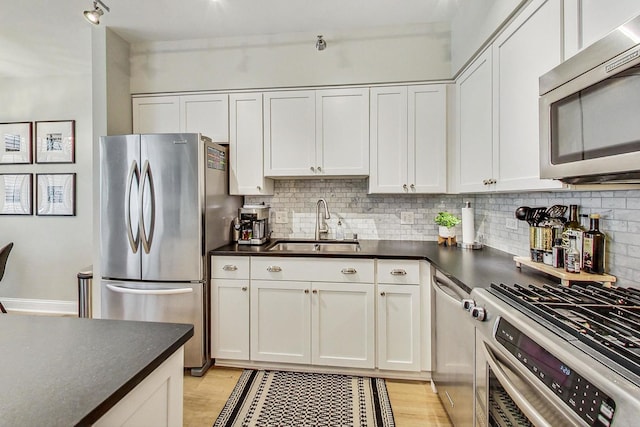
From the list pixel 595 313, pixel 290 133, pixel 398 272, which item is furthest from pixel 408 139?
pixel 595 313

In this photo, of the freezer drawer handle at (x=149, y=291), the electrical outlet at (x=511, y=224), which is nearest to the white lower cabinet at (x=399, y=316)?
the electrical outlet at (x=511, y=224)

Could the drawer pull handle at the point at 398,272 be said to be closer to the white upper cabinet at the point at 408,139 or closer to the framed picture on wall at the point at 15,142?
the white upper cabinet at the point at 408,139

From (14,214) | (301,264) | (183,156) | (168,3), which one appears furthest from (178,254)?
(14,214)

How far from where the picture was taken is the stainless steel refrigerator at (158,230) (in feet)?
7.38

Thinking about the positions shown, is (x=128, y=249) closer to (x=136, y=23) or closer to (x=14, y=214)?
(x=136, y=23)

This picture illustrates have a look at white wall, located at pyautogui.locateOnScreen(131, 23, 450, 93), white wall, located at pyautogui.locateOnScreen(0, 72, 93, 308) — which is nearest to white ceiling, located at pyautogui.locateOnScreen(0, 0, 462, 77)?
white wall, located at pyautogui.locateOnScreen(131, 23, 450, 93)

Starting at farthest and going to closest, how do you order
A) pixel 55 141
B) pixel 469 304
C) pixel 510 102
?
1. pixel 55 141
2. pixel 510 102
3. pixel 469 304

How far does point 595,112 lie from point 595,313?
589mm

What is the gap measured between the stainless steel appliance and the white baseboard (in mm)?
3803

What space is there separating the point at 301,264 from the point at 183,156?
1.15 m

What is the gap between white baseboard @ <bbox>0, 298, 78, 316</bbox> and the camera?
11.6 feet

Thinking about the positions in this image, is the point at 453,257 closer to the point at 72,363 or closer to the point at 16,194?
the point at 72,363

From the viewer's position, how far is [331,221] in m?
2.92

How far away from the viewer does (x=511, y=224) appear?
215cm
